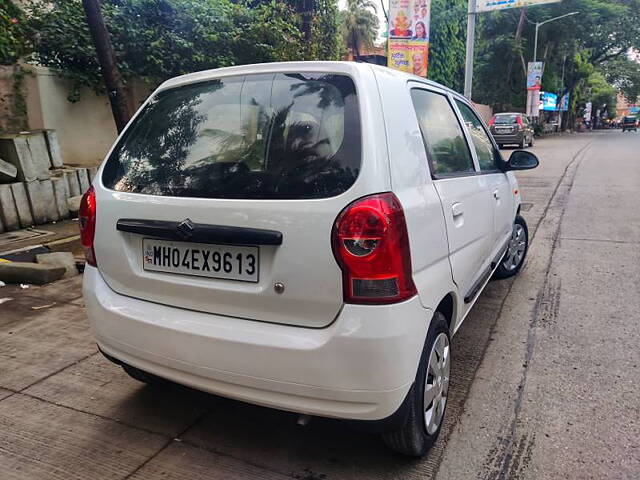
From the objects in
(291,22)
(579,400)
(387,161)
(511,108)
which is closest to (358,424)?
(387,161)

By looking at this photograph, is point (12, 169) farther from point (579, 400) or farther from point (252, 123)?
point (579, 400)

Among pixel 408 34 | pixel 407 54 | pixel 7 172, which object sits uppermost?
pixel 408 34

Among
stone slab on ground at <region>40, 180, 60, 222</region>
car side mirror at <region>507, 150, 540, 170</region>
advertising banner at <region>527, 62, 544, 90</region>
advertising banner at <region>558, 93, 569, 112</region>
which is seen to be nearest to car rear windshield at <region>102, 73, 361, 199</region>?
car side mirror at <region>507, 150, 540, 170</region>

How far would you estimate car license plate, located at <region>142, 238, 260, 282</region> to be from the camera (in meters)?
2.04

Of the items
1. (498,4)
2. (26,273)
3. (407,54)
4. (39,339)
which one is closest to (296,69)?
(39,339)

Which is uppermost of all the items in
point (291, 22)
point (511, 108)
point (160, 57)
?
point (291, 22)

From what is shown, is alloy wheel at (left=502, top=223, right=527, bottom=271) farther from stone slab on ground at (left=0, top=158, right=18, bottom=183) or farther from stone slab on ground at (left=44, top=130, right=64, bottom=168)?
stone slab on ground at (left=44, top=130, right=64, bottom=168)

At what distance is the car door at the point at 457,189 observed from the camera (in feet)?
8.27

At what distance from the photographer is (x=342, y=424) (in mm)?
2045

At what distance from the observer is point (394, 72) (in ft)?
8.02

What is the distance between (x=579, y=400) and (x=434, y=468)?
106cm

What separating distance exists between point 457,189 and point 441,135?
0.34 meters

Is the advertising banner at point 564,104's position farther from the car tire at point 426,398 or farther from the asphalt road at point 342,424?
the car tire at point 426,398

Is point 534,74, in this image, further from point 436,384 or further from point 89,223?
point 89,223
